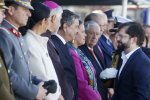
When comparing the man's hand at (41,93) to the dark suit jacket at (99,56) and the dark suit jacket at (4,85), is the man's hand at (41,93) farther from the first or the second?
the dark suit jacket at (99,56)

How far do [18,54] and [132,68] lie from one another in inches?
61.5

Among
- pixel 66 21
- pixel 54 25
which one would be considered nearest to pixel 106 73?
pixel 66 21

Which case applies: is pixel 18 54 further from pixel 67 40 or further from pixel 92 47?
pixel 92 47

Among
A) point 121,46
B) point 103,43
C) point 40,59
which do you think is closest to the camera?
point 40,59

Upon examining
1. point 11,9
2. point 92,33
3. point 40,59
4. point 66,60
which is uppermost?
point 11,9

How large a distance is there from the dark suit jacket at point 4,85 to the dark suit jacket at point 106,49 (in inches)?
119

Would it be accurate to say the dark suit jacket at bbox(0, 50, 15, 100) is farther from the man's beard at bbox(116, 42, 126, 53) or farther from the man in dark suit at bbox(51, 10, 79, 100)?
A: the man's beard at bbox(116, 42, 126, 53)

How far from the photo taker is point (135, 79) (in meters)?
5.44

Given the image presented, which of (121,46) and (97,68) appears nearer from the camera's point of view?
(121,46)

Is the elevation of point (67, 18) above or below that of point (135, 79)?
above

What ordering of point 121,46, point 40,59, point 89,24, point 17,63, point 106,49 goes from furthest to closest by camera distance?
point 106,49
point 89,24
point 121,46
point 40,59
point 17,63

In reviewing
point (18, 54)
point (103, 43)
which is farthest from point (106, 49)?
point (18, 54)

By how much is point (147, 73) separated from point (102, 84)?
1011 mm

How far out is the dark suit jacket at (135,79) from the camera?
214 inches
